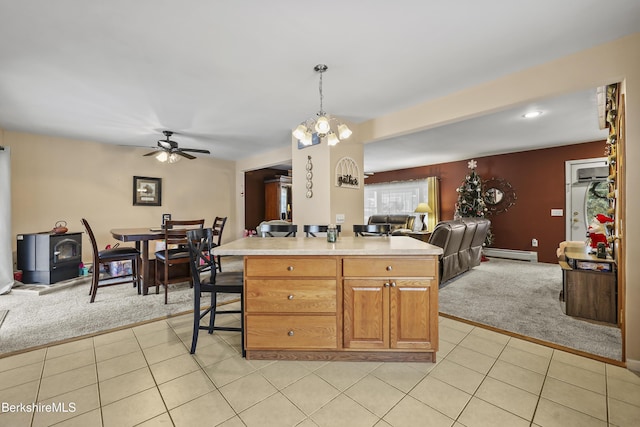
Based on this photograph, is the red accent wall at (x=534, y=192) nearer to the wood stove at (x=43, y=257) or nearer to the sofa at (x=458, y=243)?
the sofa at (x=458, y=243)

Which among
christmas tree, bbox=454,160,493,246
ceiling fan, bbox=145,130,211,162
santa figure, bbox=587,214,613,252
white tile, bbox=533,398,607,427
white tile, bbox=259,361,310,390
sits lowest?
white tile, bbox=533,398,607,427

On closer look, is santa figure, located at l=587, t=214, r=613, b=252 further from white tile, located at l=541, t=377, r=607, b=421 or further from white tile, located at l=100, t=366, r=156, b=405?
white tile, located at l=100, t=366, r=156, b=405

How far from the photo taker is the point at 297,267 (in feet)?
6.40

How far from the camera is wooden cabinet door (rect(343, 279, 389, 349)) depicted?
Answer: 193cm

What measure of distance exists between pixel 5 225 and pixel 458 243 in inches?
253

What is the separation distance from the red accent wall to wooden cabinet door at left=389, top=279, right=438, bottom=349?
534 centimetres

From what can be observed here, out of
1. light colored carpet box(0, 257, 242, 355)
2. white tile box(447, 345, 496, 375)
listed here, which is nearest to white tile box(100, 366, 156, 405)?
light colored carpet box(0, 257, 242, 355)

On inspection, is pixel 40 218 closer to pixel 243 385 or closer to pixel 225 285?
pixel 225 285

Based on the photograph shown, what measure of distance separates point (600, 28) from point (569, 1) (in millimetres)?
516

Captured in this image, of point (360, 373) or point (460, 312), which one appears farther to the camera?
point (460, 312)

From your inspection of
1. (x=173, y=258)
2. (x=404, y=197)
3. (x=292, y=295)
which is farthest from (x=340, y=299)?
(x=404, y=197)

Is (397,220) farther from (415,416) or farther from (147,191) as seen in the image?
(415,416)

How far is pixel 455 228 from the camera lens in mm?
3896

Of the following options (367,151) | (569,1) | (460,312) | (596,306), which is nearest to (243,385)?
(460,312)
